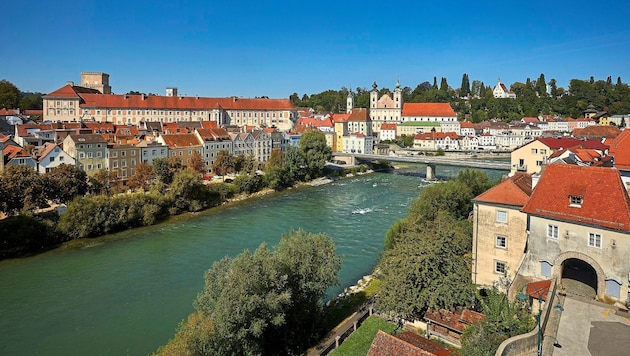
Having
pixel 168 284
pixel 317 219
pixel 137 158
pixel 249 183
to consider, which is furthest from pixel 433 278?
pixel 137 158

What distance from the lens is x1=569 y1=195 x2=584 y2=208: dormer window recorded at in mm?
10157

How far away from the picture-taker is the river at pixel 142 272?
39.0 feet

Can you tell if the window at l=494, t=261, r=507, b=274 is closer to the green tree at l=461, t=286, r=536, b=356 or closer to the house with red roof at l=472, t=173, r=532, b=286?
the house with red roof at l=472, t=173, r=532, b=286

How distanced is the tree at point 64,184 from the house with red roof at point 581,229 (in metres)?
21.7

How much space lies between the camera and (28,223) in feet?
63.8

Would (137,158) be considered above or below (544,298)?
above

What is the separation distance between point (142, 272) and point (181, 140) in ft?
64.9

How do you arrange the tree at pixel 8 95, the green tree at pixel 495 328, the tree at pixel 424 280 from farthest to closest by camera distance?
the tree at pixel 8 95 < the tree at pixel 424 280 < the green tree at pixel 495 328

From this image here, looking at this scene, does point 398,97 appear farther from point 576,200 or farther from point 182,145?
point 576,200

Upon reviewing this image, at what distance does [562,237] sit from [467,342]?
3859 millimetres

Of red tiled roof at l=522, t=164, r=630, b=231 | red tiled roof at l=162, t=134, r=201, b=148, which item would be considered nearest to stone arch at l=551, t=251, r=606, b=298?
red tiled roof at l=522, t=164, r=630, b=231

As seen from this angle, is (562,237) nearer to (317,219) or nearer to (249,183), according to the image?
(317,219)

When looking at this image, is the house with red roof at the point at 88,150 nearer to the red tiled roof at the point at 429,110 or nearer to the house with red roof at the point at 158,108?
the house with red roof at the point at 158,108

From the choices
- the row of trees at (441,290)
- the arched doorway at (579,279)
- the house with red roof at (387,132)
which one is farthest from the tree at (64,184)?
the house with red roof at (387,132)
